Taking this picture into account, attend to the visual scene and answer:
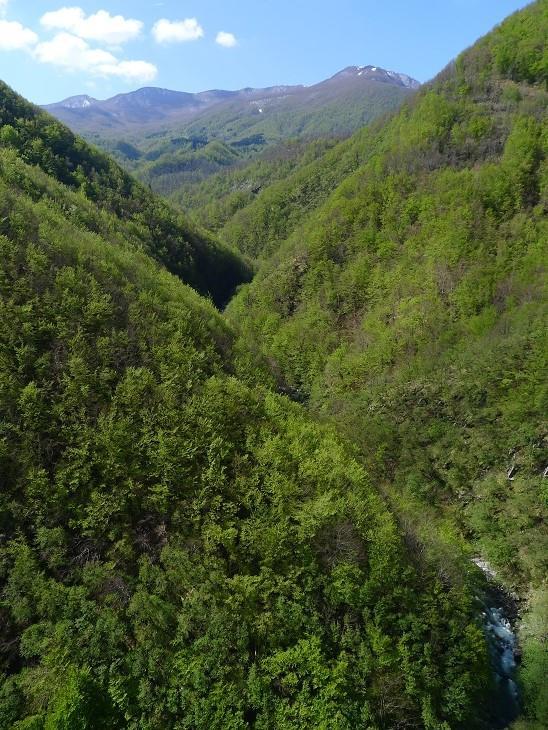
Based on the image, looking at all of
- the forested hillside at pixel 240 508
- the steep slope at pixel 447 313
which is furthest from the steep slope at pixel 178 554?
the steep slope at pixel 447 313

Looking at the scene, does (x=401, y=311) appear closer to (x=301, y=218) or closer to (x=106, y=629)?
(x=106, y=629)

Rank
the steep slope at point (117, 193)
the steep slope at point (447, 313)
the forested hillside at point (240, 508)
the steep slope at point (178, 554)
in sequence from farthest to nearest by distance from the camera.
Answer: the steep slope at point (117, 193)
the steep slope at point (447, 313)
the forested hillside at point (240, 508)
the steep slope at point (178, 554)

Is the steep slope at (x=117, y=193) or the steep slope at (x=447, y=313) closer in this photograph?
the steep slope at (x=447, y=313)

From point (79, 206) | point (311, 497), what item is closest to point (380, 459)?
point (311, 497)

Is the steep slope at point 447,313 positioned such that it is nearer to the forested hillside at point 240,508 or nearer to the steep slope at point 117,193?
the forested hillside at point 240,508

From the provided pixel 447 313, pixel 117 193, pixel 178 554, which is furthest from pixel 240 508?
pixel 117 193

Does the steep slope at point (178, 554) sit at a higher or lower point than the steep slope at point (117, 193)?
lower
